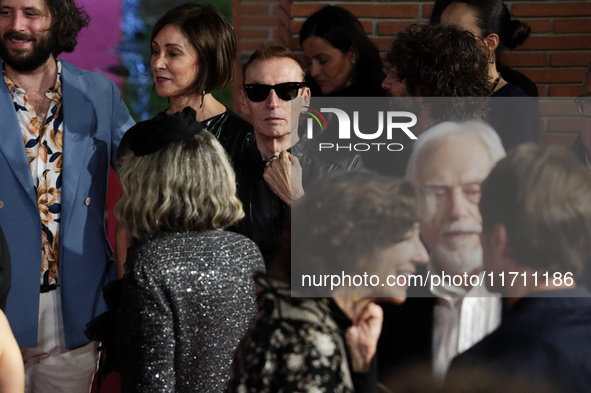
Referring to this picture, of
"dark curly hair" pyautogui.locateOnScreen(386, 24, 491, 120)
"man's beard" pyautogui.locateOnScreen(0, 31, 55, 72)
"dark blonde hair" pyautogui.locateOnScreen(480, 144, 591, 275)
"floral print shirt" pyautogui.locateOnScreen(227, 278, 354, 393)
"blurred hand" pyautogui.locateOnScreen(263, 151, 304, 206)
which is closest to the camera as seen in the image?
"floral print shirt" pyautogui.locateOnScreen(227, 278, 354, 393)

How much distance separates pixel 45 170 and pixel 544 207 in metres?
1.73

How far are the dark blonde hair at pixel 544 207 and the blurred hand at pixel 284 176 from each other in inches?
30.9

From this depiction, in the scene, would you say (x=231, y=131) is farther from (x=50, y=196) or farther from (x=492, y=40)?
(x=492, y=40)

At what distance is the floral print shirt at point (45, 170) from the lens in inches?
111

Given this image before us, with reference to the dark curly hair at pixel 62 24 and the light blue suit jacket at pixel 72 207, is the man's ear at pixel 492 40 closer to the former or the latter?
the light blue suit jacket at pixel 72 207

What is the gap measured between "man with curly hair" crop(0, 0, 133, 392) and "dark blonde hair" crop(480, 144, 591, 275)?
1511mm

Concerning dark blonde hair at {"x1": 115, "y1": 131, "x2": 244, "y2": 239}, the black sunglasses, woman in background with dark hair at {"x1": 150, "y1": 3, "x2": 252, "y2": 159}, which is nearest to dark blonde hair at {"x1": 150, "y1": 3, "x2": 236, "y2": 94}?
woman in background with dark hair at {"x1": 150, "y1": 3, "x2": 252, "y2": 159}

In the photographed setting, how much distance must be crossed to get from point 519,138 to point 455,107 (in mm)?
267

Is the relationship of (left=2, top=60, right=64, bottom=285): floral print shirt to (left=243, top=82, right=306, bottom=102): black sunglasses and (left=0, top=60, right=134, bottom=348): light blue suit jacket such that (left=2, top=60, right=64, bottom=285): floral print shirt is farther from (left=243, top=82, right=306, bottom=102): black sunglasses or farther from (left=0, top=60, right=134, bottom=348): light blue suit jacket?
(left=243, top=82, right=306, bottom=102): black sunglasses

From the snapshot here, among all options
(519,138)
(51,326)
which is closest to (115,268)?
(51,326)

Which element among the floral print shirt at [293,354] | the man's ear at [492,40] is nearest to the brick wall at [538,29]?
the man's ear at [492,40]

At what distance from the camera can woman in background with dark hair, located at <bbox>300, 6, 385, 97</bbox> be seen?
12.4 ft

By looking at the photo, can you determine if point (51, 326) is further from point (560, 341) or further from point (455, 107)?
point (560, 341)

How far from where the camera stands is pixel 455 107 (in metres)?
2.22
